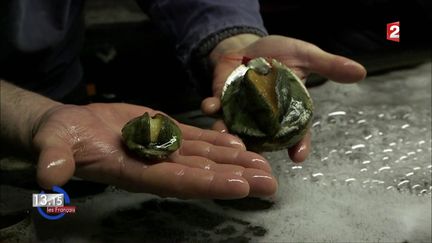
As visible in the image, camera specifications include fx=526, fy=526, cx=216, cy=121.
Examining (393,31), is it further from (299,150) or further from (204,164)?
(204,164)

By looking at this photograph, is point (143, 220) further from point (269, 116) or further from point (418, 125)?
point (418, 125)

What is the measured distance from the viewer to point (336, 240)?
1.37 meters

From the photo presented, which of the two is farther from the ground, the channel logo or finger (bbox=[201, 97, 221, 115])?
finger (bbox=[201, 97, 221, 115])

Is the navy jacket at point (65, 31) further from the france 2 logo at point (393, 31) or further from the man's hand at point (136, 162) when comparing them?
the france 2 logo at point (393, 31)

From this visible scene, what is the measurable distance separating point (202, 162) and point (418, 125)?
0.99 metres

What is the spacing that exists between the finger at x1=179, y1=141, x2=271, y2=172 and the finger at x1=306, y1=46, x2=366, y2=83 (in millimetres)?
409

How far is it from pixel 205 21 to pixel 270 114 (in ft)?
1.90

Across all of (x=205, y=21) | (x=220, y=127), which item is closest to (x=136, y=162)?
(x=220, y=127)

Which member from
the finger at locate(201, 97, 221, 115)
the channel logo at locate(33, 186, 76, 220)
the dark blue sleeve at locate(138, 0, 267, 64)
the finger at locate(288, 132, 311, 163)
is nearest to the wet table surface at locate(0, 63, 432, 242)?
the channel logo at locate(33, 186, 76, 220)

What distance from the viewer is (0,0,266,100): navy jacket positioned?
1657 millimetres

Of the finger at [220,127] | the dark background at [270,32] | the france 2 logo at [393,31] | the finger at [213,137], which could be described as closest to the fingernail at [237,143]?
the finger at [213,137]

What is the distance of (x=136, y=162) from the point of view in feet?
4.08

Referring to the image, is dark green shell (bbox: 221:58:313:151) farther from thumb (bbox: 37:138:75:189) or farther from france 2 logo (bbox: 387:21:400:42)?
france 2 logo (bbox: 387:21:400:42)

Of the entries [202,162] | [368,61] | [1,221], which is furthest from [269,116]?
[368,61]
